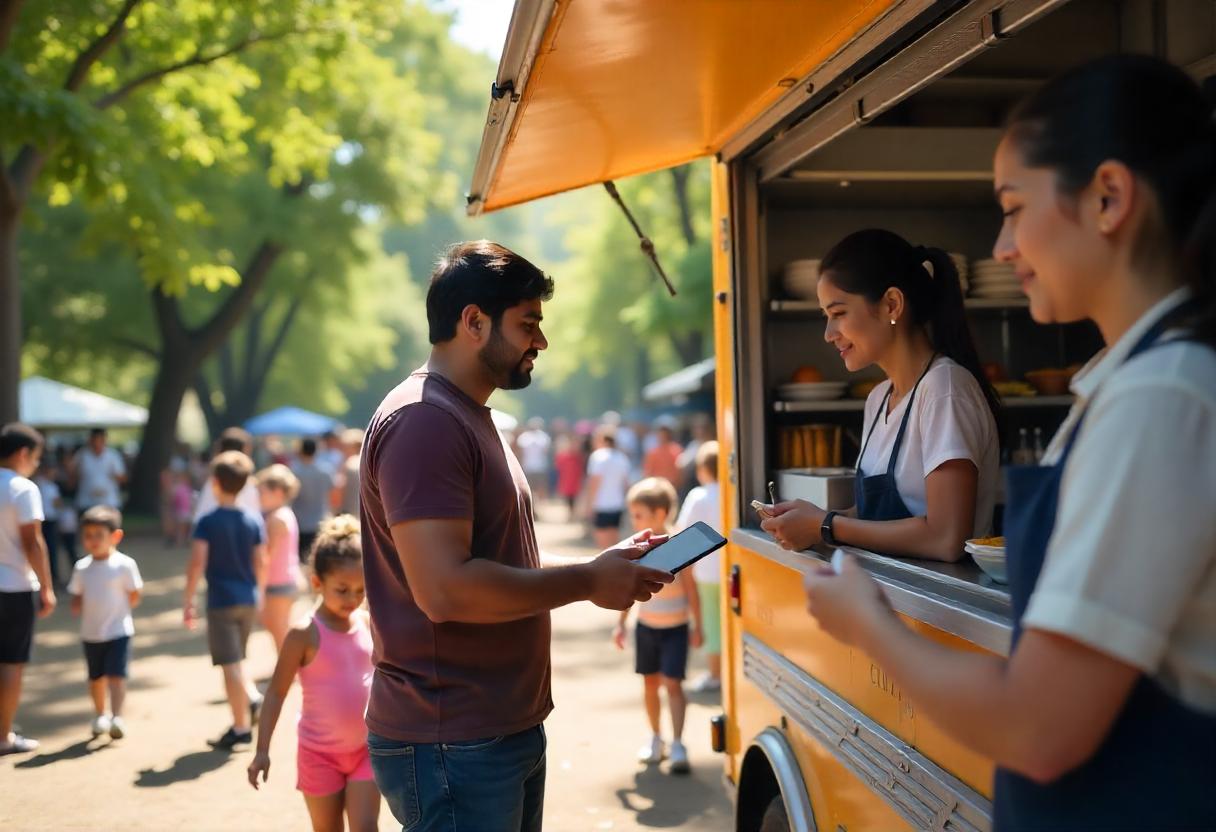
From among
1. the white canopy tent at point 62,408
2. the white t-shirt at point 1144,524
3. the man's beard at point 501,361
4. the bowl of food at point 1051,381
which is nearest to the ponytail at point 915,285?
the man's beard at point 501,361

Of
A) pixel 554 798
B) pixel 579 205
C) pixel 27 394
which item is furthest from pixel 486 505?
pixel 579 205

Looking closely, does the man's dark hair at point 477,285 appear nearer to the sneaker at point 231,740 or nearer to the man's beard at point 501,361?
the man's beard at point 501,361

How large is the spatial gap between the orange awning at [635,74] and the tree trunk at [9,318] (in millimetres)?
8464

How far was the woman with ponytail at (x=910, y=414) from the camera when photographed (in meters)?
2.98

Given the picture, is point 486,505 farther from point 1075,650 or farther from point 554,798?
point 554,798

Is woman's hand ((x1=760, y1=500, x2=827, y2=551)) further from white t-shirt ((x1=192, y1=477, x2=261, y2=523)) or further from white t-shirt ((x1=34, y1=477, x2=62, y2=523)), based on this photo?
white t-shirt ((x1=34, y1=477, x2=62, y2=523))

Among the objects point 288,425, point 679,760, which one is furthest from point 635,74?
point 288,425

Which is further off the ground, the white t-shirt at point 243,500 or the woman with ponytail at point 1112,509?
the woman with ponytail at point 1112,509

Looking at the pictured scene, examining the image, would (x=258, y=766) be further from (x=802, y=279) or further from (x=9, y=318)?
(x=9, y=318)

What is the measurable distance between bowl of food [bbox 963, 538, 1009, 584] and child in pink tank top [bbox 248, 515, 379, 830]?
2406 millimetres

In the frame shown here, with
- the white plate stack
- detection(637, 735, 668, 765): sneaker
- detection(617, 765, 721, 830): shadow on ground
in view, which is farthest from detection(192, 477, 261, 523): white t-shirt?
the white plate stack

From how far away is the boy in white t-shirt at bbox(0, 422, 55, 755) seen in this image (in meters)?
7.28

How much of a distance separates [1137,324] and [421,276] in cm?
6581

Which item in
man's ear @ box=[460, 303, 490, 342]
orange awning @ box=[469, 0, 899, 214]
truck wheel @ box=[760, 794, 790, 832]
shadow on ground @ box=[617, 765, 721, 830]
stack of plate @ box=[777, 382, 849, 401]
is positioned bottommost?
shadow on ground @ box=[617, 765, 721, 830]
